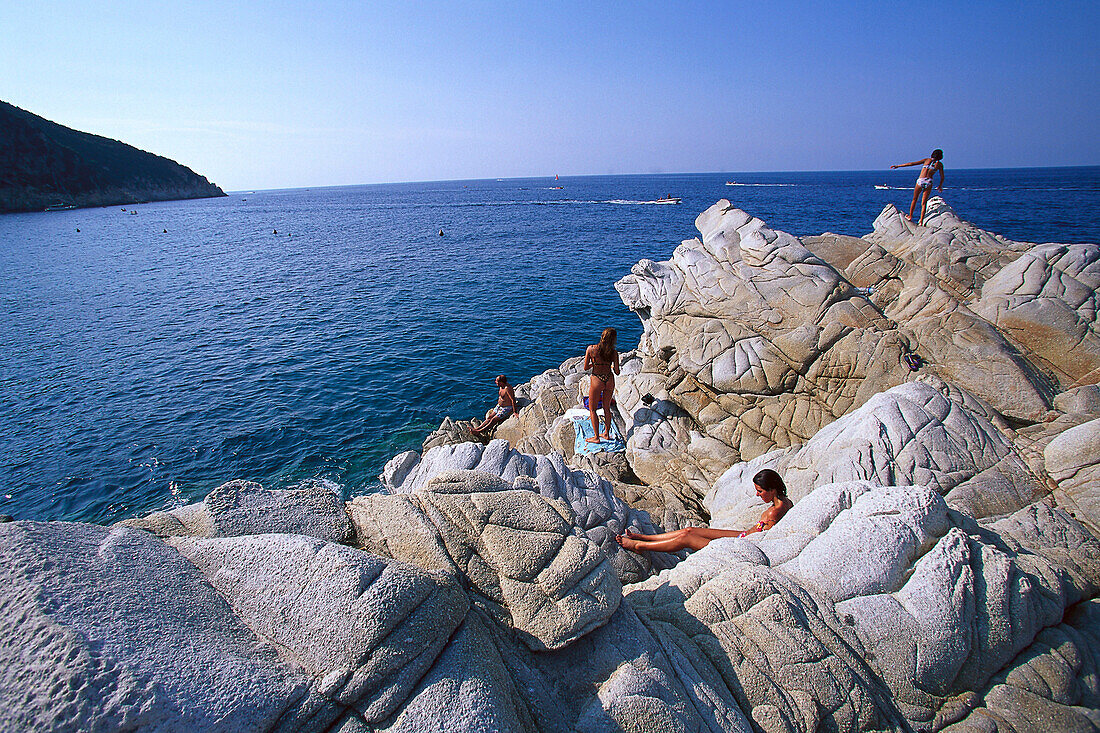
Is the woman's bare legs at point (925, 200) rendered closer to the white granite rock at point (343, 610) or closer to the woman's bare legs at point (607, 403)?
the woman's bare legs at point (607, 403)

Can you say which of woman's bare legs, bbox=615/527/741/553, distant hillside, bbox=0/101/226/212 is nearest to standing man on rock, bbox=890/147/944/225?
woman's bare legs, bbox=615/527/741/553

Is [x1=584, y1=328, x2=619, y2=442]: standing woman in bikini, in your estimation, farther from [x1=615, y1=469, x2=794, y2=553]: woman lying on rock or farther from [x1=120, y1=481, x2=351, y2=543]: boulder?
[x1=120, y1=481, x2=351, y2=543]: boulder

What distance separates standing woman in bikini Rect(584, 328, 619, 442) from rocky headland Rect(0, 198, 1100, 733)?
4996 millimetres

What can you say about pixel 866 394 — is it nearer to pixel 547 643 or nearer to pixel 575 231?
pixel 547 643

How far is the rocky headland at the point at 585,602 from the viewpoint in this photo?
297 centimetres

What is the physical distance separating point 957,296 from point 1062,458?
710cm

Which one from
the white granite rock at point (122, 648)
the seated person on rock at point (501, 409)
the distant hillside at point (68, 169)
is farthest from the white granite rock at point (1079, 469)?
the distant hillside at point (68, 169)

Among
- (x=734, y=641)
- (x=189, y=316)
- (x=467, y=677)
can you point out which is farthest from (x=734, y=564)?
(x=189, y=316)

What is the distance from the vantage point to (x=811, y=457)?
8961 millimetres

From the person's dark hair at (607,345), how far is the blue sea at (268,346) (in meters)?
7.86

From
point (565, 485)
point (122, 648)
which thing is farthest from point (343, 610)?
point (565, 485)

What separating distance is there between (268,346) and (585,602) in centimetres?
2656

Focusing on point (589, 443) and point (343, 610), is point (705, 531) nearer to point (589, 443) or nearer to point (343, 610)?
point (343, 610)

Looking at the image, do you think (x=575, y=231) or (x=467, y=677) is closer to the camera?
(x=467, y=677)
